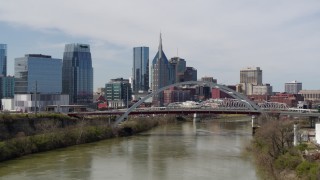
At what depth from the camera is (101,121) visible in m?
44.9

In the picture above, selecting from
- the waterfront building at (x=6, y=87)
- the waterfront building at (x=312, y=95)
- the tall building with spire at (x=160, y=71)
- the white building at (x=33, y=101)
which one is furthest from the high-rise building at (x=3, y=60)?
the waterfront building at (x=312, y=95)

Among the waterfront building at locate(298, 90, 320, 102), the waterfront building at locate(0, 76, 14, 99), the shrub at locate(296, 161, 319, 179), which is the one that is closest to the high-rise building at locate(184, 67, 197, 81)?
the waterfront building at locate(298, 90, 320, 102)

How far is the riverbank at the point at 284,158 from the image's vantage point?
1585 cm

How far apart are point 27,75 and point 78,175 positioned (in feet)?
210

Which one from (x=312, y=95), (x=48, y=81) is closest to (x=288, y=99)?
(x=312, y=95)

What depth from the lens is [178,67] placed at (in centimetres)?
15375

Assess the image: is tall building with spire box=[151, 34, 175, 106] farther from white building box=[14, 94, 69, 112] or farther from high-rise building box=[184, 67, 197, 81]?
white building box=[14, 94, 69, 112]

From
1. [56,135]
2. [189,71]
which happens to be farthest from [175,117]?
[189,71]

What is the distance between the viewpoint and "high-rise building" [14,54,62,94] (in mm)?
81750

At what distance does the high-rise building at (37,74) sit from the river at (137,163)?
51289 millimetres

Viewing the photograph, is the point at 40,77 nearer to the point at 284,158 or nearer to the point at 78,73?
the point at 78,73

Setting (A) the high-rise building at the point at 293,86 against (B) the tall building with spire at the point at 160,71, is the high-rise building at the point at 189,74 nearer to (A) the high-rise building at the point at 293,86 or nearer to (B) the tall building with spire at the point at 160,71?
(B) the tall building with spire at the point at 160,71

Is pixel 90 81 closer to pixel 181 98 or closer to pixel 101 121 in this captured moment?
pixel 181 98

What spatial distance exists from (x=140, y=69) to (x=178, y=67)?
2326 cm
